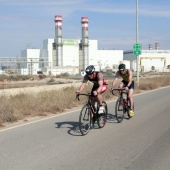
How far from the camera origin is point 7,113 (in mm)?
11875

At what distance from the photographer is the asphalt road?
6.29m

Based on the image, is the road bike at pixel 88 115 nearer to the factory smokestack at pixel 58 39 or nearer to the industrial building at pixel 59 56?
the industrial building at pixel 59 56

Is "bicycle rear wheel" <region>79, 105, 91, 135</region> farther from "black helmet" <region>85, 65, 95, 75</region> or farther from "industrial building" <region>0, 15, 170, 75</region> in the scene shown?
"industrial building" <region>0, 15, 170, 75</region>

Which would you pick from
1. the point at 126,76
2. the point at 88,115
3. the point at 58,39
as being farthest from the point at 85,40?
the point at 88,115

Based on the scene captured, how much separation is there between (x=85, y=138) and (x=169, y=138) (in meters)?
2.15

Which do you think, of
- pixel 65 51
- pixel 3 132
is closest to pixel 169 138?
pixel 3 132

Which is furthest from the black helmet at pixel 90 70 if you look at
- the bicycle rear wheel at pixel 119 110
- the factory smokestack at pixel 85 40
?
the factory smokestack at pixel 85 40

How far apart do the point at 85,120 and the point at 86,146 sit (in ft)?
4.87

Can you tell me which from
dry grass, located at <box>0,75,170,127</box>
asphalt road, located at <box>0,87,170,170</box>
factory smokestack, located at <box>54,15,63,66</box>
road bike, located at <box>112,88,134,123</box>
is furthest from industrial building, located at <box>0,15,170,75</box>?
asphalt road, located at <box>0,87,170,170</box>

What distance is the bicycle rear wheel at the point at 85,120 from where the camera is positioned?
901 cm

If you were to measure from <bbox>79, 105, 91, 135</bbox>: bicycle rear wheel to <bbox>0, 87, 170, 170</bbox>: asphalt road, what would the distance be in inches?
7.5

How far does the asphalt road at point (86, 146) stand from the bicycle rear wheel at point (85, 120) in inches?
7.5

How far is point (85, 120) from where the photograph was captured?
361 inches

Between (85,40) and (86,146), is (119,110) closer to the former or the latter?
(86,146)
